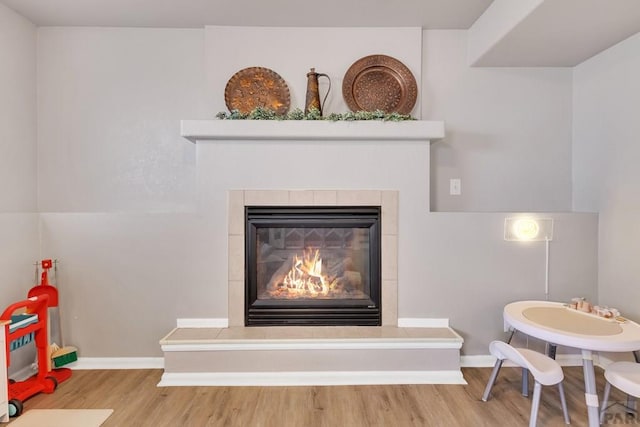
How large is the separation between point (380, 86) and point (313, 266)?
1447mm

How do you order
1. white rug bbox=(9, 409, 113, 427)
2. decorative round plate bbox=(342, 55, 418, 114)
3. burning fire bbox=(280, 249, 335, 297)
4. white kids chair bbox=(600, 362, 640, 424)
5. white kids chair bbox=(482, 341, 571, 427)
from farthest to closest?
decorative round plate bbox=(342, 55, 418, 114) < burning fire bbox=(280, 249, 335, 297) < white rug bbox=(9, 409, 113, 427) < white kids chair bbox=(482, 341, 571, 427) < white kids chair bbox=(600, 362, 640, 424)

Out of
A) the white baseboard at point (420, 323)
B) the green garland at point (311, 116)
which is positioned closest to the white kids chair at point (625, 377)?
the white baseboard at point (420, 323)

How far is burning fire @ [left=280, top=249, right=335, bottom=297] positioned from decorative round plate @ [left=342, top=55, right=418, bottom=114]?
1169mm

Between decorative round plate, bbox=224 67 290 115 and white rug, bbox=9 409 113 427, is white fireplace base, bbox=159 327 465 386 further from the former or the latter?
decorative round plate, bbox=224 67 290 115

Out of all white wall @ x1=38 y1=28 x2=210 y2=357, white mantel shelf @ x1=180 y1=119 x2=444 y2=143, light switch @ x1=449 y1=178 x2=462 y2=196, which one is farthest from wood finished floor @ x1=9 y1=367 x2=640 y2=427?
white mantel shelf @ x1=180 y1=119 x2=444 y2=143

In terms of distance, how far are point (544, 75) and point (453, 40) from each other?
0.77 m

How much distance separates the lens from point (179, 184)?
9.84 feet

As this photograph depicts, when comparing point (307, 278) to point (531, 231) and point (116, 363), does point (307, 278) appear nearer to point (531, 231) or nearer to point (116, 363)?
→ point (116, 363)

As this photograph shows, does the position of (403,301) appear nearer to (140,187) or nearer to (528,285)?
(528,285)

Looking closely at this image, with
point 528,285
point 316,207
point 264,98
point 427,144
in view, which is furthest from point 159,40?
point 528,285

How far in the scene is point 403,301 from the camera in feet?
8.96

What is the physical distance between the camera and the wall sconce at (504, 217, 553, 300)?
2.69m

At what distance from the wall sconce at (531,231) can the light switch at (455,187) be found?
0.44m

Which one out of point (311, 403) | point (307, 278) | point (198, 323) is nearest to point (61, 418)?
point (198, 323)
